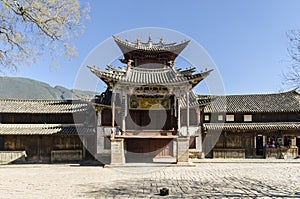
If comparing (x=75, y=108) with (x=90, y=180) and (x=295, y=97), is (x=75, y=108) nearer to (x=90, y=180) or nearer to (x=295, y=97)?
(x=90, y=180)

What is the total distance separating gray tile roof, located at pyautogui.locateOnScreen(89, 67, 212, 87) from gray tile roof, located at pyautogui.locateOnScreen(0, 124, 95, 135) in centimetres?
606

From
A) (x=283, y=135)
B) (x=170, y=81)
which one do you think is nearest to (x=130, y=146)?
(x=170, y=81)

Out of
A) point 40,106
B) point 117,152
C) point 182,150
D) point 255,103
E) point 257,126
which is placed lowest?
point 117,152

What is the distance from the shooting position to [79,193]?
9867 millimetres

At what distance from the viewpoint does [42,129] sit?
23.2 metres

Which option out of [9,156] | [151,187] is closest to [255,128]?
[151,187]

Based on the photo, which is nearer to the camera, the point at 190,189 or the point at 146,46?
the point at 190,189

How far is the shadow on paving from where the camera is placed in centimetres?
951

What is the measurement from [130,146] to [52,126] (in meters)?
7.86

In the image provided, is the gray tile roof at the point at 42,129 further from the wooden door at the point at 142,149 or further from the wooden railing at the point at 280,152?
the wooden railing at the point at 280,152

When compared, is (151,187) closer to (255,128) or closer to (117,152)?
(117,152)

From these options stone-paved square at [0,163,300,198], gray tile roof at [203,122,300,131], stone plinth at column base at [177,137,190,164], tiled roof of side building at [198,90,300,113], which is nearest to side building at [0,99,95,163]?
stone plinth at column base at [177,137,190,164]

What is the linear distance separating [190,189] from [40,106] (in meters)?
19.8

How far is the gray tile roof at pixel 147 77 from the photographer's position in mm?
18750
